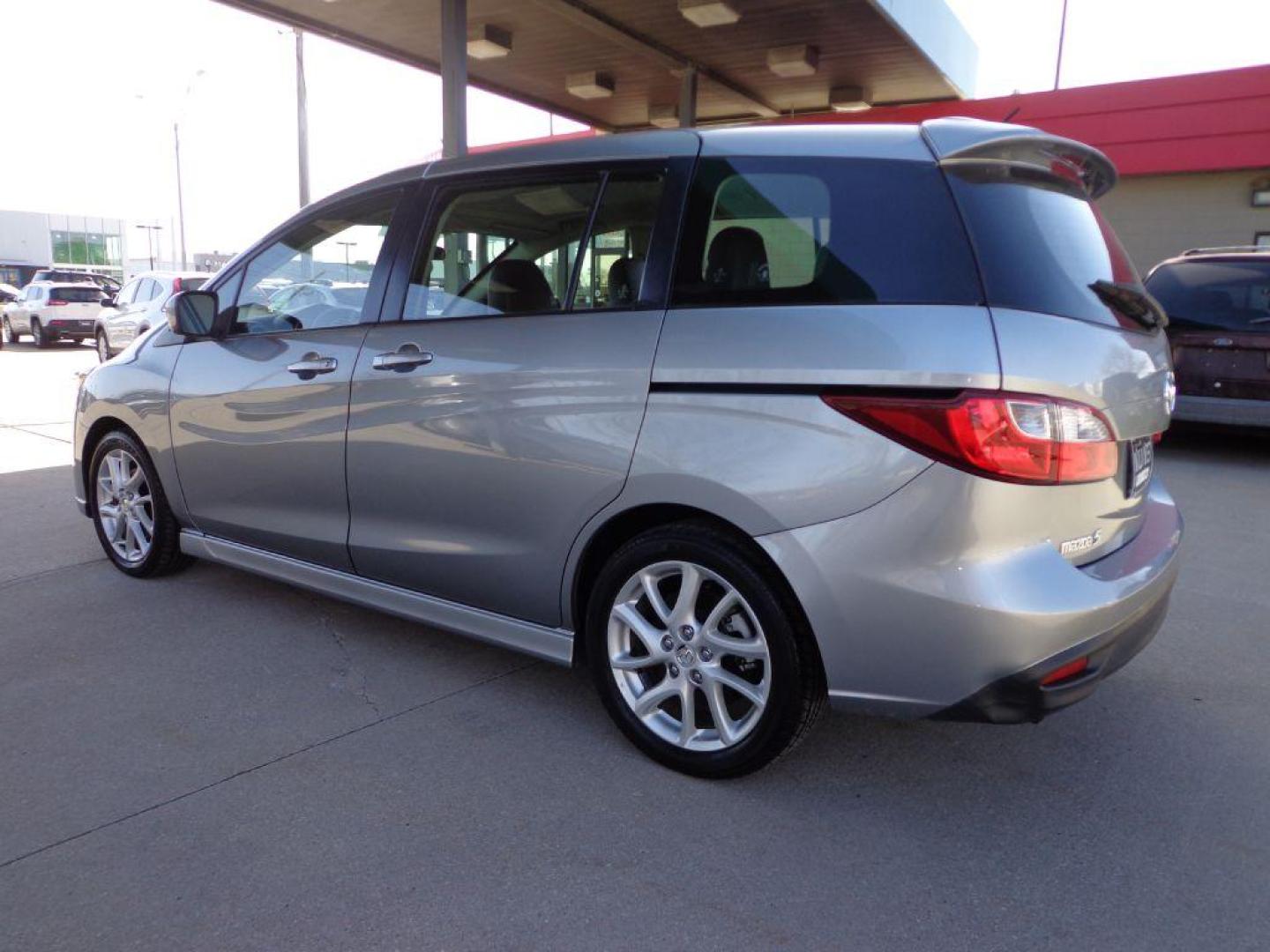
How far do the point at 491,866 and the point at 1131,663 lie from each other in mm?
2719

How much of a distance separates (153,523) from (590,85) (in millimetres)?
11681

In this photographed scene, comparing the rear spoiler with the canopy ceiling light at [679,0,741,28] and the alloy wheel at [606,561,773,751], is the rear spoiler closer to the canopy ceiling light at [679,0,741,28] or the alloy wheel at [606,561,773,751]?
the alloy wheel at [606,561,773,751]

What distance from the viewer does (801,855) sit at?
2.52 m

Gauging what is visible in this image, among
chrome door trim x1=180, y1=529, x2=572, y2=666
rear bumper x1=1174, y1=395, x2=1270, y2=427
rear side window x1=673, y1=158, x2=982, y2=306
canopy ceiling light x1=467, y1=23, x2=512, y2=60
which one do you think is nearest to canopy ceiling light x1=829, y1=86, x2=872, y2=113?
canopy ceiling light x1=467, y1=23, x2=512, y2=60

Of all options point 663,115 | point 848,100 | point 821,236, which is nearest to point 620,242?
point 821,236

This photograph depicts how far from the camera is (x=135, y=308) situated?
17891 millimetres

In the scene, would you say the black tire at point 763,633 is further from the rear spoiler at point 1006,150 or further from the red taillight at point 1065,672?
the rear spoiler at point 1006,150

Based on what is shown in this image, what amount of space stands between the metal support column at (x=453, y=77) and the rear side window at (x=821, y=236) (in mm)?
7869

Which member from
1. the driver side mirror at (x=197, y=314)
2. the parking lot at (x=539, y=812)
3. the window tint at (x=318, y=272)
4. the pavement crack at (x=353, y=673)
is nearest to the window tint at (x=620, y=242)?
the window tint at (x=318, y=272)

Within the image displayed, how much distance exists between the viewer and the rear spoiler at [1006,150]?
8.34ft

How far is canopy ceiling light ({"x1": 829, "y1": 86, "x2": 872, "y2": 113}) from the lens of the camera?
15312mm

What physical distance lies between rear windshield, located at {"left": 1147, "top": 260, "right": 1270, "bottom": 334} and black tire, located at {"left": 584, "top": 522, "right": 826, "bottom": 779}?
6.82m

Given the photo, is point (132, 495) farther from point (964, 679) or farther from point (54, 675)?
point (964, 679)

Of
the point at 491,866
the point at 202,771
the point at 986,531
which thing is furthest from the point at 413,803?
the point at 986,531
